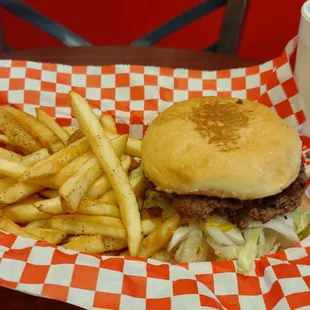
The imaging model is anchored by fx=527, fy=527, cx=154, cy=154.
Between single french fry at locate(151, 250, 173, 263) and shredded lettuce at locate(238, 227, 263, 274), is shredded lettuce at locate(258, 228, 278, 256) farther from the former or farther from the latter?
single french fry at locate(151, 250, 173, 263)

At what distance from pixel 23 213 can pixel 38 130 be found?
1.32 feet

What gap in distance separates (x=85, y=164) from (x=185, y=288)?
1.86ft

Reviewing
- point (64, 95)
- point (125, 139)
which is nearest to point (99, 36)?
point (64, 95)

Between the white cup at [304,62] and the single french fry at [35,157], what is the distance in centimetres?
114

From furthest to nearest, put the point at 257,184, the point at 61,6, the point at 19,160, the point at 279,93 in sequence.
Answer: the point at 61,6 → the point at 279,93 → the point at 19,160 → the point at 257,184

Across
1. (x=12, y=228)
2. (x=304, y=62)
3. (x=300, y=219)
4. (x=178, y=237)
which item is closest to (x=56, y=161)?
(x=12, y=228)

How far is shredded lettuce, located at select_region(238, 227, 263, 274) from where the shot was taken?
1717 mm

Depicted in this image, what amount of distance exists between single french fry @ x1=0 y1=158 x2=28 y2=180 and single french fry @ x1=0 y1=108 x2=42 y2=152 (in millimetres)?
224

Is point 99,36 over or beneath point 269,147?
beneath

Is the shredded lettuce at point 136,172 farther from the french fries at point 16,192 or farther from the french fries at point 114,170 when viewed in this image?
the french fries at point 16,192

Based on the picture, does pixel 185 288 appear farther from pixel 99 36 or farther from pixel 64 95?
pixel 99 36

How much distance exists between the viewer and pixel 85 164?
73.3 inches

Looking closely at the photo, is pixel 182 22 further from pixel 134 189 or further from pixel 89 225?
pixel 89 225

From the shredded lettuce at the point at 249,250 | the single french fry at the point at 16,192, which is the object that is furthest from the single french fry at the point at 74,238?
the shredded lettuce at the point at 249,250
